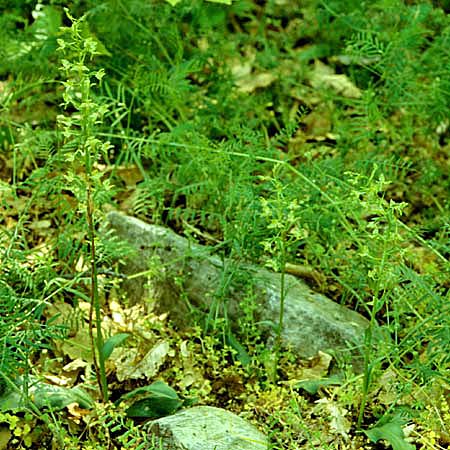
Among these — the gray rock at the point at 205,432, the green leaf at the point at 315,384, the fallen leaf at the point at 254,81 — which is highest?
the fallen leaf at the point at 254,81

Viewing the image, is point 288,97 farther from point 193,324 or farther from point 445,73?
point 193,324

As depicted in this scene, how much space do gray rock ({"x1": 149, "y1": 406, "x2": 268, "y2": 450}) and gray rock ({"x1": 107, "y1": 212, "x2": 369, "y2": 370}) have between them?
0.43 m

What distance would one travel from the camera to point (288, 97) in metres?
4.43

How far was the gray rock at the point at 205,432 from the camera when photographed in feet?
8.07

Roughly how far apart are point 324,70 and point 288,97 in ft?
1.29

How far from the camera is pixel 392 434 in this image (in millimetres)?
2562

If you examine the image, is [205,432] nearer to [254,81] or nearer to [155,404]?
[155,404]

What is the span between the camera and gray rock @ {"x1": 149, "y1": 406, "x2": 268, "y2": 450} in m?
2.46

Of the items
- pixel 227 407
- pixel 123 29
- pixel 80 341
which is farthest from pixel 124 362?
pixel 123 29

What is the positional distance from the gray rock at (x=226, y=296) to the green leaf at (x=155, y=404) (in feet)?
1.27

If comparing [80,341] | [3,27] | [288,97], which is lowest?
[80,341]

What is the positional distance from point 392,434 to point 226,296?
2.91 ft

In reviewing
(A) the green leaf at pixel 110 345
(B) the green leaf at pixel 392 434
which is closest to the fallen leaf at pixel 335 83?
(A) the green leaf at pixel 110 345

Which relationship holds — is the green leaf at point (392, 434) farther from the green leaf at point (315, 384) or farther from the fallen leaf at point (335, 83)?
the fallen leaf at point (335, 83)
